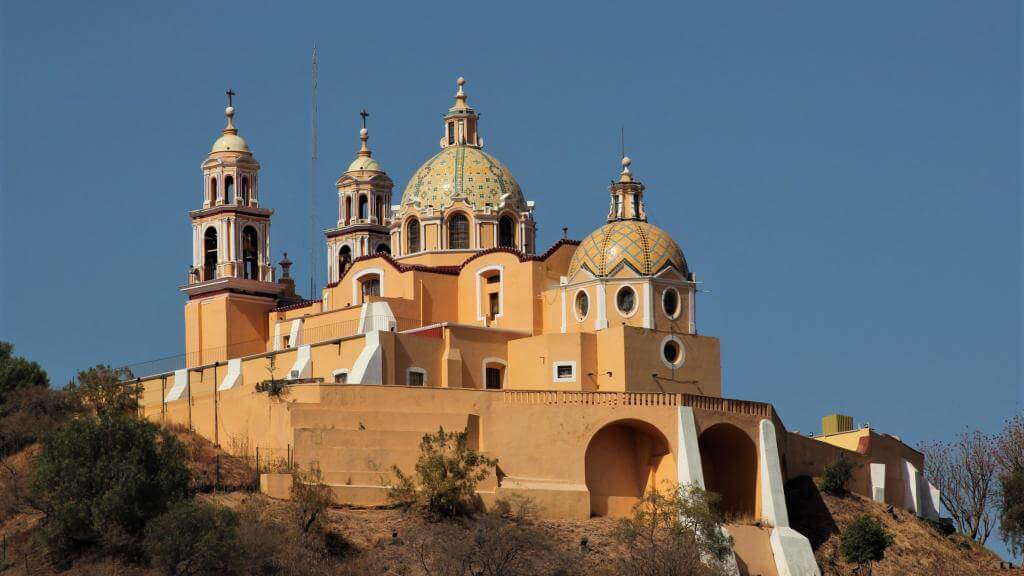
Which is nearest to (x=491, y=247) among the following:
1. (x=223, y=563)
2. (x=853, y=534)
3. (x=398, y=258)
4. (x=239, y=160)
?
(x=398, y=258)

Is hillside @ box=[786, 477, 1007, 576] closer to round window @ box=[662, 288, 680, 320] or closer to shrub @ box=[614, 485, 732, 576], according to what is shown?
shrub @ box=[614, 485, 732, 576]

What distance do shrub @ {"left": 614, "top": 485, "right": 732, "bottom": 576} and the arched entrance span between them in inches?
49.4

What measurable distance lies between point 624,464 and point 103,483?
48.5 ft

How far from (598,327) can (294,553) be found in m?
13.3

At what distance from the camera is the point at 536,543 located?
5891 cm

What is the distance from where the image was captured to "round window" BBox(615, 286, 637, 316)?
66.1 metres

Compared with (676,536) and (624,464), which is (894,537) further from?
(676,536)

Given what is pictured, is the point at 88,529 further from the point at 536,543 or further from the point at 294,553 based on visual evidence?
the point at 536,543

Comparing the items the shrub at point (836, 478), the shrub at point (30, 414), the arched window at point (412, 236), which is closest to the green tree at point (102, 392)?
the shrub at point (30, 414)

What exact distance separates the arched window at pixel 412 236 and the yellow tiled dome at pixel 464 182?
2.33ft

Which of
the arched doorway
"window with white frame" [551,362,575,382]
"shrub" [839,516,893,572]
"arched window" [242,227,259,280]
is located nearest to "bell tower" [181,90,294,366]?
"arched window" [242,227,259,280]

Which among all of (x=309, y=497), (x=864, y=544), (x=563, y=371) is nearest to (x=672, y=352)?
(x=563, y=371)

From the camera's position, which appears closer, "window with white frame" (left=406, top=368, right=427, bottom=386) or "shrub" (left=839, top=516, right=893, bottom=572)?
"shrub" (left=839, top=516, right=893, bottom=572)

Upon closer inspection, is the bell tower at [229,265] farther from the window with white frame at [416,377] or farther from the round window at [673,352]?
the round window at [673,352]
